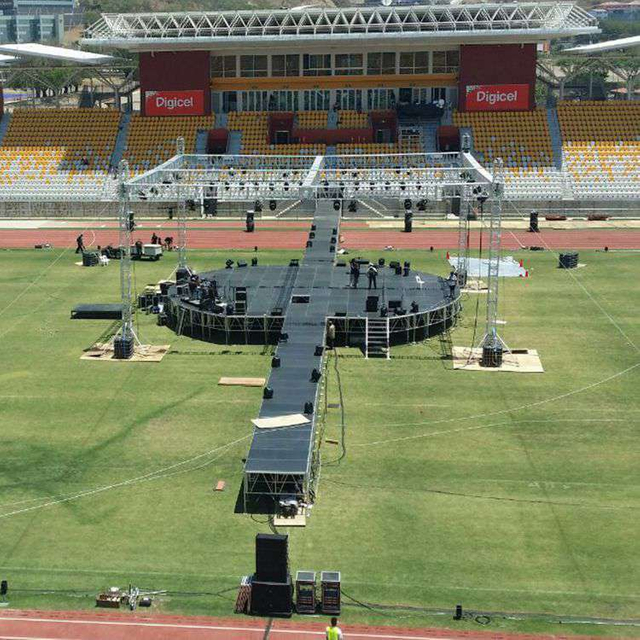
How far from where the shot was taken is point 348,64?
96500 millimetres

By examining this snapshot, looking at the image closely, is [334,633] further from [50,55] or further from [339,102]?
[50,55]

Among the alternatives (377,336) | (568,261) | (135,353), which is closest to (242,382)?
(135,353)

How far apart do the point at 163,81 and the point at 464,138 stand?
26.0 metres

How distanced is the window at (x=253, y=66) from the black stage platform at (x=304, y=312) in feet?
118

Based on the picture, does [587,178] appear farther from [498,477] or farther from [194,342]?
[498,477]

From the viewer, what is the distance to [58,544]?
30688 millimetres

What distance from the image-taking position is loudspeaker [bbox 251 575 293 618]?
2736cm

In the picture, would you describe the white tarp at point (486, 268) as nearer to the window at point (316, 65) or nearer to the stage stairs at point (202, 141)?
the stage stairs at point (202, 141)

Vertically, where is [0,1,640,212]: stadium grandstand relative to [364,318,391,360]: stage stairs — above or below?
above

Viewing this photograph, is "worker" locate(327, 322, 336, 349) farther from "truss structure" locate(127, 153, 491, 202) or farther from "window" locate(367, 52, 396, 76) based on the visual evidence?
"window" locate(367, 52, 396, 76)

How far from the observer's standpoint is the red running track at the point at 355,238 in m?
75.9

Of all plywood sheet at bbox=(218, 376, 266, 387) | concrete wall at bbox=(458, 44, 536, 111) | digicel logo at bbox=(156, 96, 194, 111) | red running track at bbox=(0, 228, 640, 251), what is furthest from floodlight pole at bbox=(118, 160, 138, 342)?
concrete wall at bbox=(458, 44, 536, 111)

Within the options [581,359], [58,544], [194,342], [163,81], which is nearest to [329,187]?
[194,342]

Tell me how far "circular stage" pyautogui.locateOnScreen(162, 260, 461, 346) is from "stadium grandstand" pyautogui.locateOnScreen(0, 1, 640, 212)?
35.2 metres
